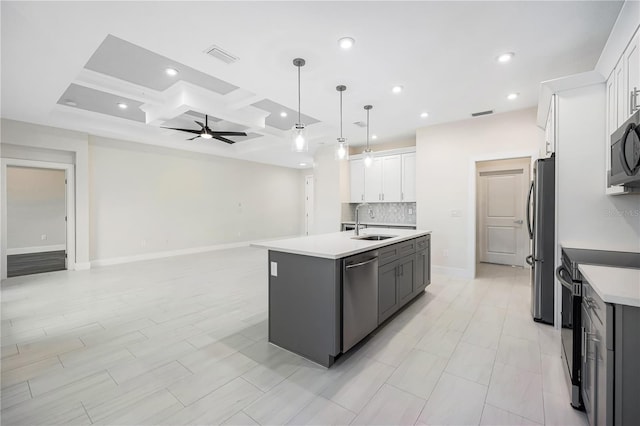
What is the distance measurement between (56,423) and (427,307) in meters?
3.45

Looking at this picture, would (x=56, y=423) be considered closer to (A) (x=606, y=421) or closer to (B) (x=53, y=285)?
(A) (x=606, y=421)

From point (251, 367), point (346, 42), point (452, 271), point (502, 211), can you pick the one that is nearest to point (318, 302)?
point (251, 367)

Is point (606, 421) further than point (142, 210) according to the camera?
No

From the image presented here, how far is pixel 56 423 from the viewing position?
163 centimetres

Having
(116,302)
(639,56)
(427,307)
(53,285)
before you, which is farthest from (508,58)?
(53,285)

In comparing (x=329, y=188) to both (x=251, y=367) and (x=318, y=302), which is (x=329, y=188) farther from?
(x=251, y=367)

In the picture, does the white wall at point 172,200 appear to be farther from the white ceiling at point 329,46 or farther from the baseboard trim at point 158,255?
the white ceiling at point 329,46

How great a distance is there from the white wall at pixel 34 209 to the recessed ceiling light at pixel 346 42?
8701 mm

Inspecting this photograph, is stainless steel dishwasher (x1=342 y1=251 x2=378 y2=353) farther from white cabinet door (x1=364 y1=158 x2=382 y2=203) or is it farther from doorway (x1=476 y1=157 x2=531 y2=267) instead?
doorway (x1=476 y1=157 x2=531 y2=267)

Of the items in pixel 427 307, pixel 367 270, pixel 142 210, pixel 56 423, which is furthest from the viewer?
pixel 142 210

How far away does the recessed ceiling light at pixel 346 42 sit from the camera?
2.57m

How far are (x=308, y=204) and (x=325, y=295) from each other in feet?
28.4

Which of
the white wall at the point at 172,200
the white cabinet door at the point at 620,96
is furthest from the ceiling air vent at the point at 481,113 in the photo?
the white wall at the point at 172,200

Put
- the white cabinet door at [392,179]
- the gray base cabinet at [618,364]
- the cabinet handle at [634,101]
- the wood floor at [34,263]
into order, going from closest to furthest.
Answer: the gray base cabinet at [618,364], the cabinet handle at [634,101], the wood floor at [34,263], the white cabinet door at [392,179]
